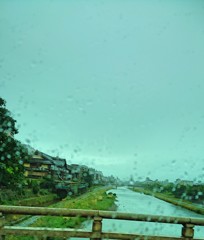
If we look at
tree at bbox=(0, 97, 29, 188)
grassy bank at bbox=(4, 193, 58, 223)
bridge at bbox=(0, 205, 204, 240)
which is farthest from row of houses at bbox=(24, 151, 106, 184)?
bridge at bbox=(0, 205, 204, 240)

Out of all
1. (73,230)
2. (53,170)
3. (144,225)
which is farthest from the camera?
(53,170)

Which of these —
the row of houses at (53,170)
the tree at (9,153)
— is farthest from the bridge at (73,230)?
the row of houses at (53,170)

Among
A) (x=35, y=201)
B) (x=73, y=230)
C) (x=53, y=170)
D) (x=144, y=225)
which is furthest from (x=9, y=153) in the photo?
(x=53, y=170)

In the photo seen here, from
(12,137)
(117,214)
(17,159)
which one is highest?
(12,137)

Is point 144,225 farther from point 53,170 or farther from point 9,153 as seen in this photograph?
point 53,170

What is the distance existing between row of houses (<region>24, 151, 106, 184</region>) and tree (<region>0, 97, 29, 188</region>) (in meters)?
23.5

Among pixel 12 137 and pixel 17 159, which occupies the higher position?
pixel 12 137

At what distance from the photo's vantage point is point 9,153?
2155 cm

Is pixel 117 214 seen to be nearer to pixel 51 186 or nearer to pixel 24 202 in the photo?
pixel 24 202

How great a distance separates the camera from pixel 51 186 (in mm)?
45656

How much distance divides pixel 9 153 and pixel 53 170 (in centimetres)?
3548

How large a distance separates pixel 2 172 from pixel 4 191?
5777 millimetres

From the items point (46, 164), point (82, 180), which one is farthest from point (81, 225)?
point (82, 180)

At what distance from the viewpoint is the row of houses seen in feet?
167
